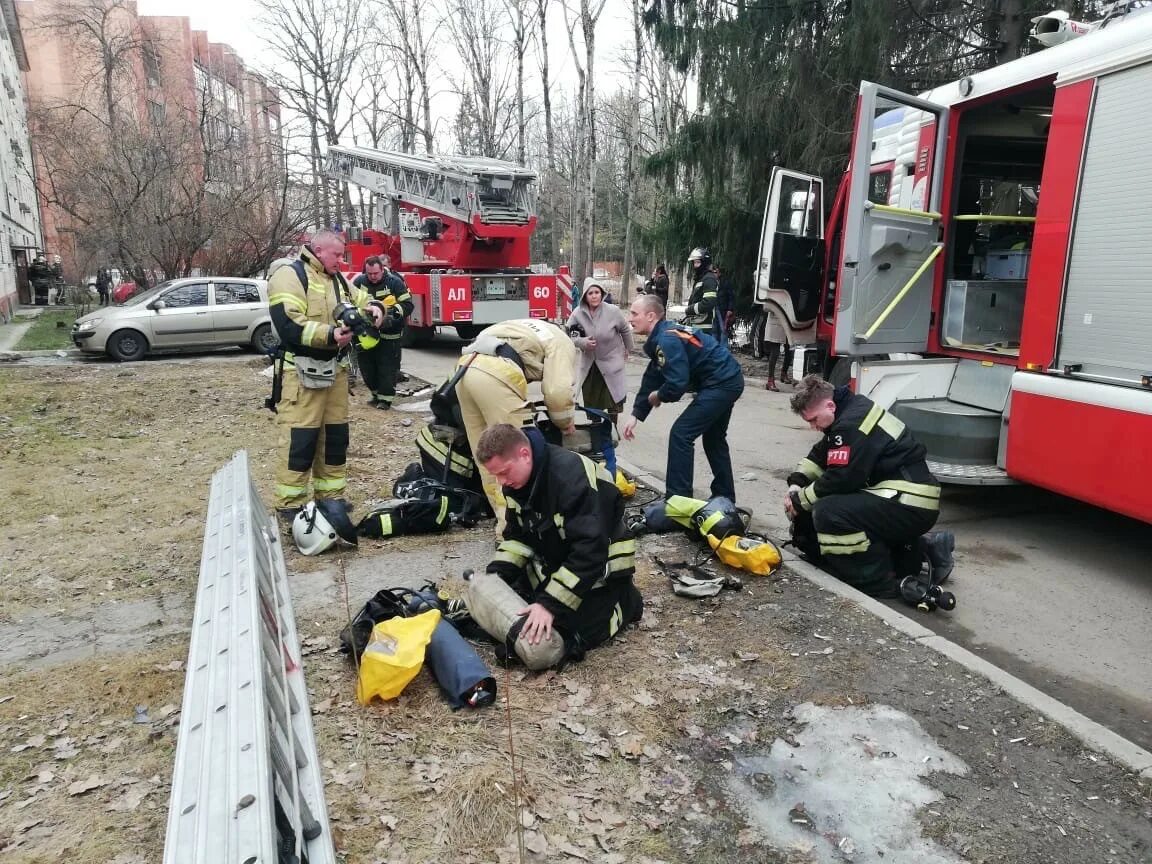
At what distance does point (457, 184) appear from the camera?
14.0m

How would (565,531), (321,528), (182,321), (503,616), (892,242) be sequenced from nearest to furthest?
1. (565,531)
2. (503,616)
3. (321,528)
4. (892,242)
5. (182,321)

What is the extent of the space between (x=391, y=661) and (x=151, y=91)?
31.1 meters

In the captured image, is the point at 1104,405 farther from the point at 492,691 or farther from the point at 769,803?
the point at 492,691

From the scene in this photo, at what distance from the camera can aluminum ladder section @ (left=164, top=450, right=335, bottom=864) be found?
1.98 metres

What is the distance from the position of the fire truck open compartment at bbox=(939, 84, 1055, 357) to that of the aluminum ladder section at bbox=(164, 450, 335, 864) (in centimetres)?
538

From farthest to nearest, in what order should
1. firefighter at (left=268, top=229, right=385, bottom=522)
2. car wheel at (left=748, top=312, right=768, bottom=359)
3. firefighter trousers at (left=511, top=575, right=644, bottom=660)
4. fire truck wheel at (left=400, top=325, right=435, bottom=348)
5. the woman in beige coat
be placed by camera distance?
fire truck wheel at (left=400, top=325, right=435, bottom=348)
car wheel at (left=748, top=312, right=768, bottom=359)
the woman in beige coat
firefighter at (left=268, top=229, right=385, bottom=522)
firefighter trousers at (left=511, top=575, right=644, bottom=660)

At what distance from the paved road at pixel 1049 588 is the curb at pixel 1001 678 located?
10.2 inches

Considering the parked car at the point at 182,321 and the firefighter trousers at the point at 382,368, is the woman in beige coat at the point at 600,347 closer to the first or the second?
the firefighter trousers at the point at 382,368

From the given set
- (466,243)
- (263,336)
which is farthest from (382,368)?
(263,336)

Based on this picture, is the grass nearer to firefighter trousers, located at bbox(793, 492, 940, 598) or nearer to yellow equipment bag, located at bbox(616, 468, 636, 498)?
yellow equipment bag, located at bbox(616, 468, 636, 498)

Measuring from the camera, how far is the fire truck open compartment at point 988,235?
6.25 metres

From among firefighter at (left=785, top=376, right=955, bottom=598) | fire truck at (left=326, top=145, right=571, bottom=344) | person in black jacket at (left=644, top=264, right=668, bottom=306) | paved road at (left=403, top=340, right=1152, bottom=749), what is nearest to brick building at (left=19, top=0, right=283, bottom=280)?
fire truck at (left=326, top=145, right=571, bottom=344)

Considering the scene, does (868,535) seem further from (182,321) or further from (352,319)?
(182,321)

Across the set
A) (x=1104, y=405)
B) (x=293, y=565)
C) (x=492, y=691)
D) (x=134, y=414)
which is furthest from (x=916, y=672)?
(x=134, y=414)
